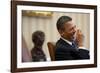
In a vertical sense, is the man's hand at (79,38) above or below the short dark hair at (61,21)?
below

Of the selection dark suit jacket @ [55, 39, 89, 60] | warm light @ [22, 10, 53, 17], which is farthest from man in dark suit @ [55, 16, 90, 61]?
warm light @ [22, 10, 53, 17]

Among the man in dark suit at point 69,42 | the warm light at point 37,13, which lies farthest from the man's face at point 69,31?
the warm light at point 37,13

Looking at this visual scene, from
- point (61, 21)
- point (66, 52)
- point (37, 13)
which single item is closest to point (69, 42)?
point (66, 52)

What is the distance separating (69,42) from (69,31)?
98 mm

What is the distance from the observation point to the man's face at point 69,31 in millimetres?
1753

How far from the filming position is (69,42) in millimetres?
1768

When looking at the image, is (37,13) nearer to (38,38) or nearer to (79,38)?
(38,38)

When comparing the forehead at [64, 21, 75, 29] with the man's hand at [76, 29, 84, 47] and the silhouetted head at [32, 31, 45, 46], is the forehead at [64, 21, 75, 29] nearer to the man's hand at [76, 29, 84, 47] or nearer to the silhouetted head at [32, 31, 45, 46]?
the man's hand at [76, 29, 84, 47]

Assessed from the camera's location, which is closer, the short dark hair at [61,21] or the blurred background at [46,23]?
the blurred background at [46,23]

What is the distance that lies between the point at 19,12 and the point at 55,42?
40 centimetres

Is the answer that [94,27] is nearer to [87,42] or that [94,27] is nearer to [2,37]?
[87,42]

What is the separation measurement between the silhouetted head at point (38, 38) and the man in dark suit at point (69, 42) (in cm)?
15

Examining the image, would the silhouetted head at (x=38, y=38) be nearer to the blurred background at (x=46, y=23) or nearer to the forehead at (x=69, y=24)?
the blurred background at (x=46, y=23)

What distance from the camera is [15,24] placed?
1.59 metres
